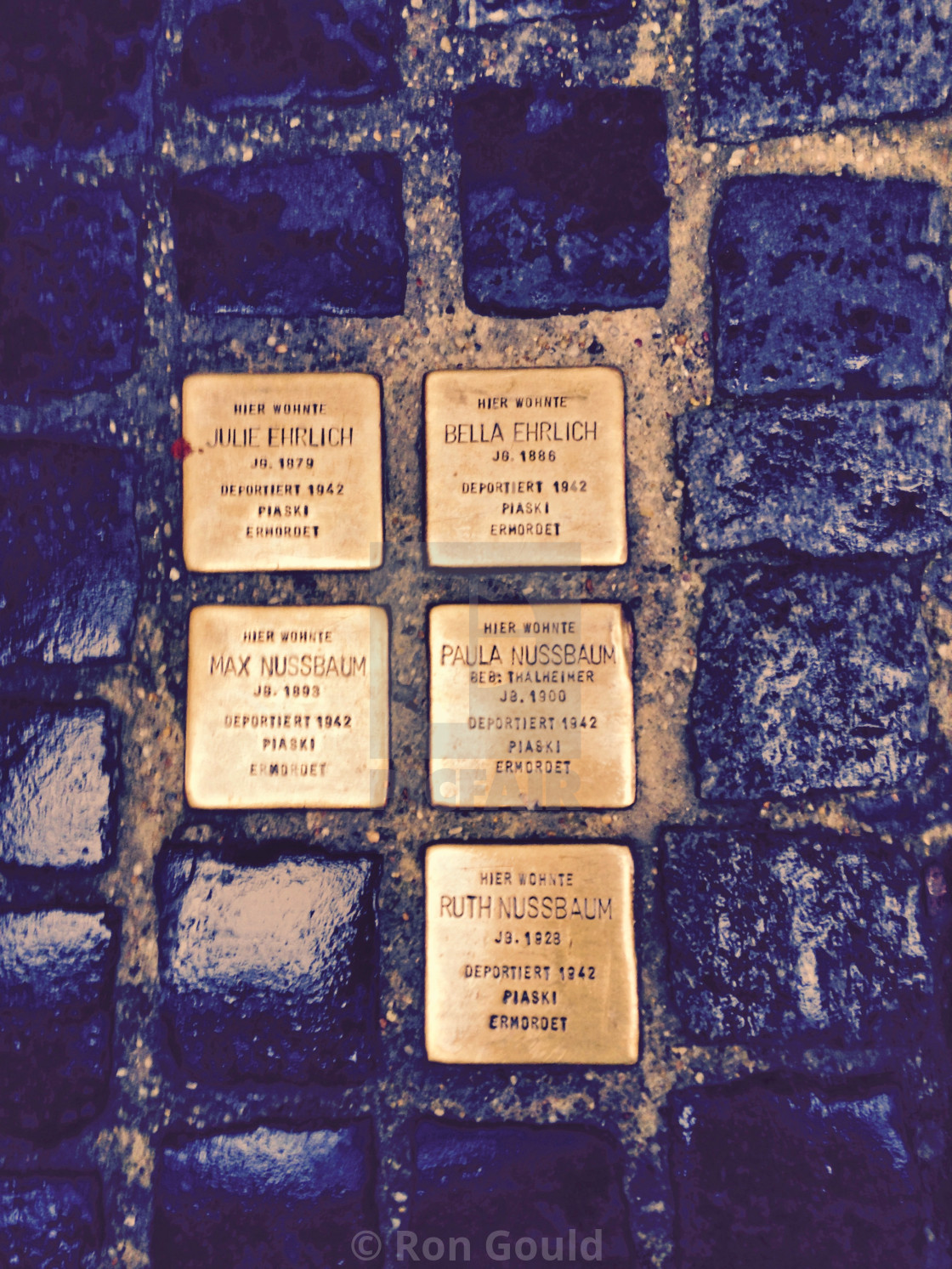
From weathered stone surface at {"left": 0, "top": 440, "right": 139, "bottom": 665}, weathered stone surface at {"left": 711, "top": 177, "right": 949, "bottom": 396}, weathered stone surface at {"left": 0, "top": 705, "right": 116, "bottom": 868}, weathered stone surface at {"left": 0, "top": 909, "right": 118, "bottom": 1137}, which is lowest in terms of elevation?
weathered stone surface at {"left": 0, "top": 909, "right": 118, "bottom": 1137}

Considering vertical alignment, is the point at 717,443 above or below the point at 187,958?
above

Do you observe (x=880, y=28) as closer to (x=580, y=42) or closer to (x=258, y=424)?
(x=580, y=42)

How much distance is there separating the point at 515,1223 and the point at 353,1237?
14cm

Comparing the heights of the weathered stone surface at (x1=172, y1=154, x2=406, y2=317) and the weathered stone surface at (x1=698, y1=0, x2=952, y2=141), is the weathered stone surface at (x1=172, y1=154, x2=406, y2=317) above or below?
below

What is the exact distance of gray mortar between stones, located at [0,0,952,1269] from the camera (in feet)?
1.95

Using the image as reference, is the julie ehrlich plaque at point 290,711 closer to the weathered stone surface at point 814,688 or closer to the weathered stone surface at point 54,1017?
the weathered stone surface at point 54,1017

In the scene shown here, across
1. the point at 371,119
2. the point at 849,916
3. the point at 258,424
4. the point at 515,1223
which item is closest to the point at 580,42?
the point at 371,119

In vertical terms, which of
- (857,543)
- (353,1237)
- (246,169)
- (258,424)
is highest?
(246,169)

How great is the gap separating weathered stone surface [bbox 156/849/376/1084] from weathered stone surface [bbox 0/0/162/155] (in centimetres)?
66

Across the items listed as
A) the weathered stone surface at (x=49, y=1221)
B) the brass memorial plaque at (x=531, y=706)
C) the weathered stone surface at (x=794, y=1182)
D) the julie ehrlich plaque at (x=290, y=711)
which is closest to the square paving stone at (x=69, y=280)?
the julie ehrlich plaque at (x=290, y=711)

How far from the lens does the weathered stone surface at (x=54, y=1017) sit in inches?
23.7

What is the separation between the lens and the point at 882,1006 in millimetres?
589

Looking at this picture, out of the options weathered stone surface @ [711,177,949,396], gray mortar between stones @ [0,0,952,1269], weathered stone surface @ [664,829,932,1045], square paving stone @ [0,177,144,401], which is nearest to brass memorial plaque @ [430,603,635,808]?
gray mortar between stones @ [0,0,952,1269]

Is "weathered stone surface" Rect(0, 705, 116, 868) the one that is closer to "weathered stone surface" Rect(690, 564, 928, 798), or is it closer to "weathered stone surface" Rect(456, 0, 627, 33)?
"weathered stone surface" Rect(690, 564, 928, 798)
